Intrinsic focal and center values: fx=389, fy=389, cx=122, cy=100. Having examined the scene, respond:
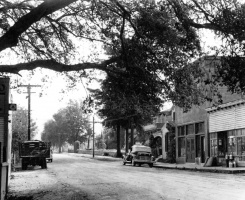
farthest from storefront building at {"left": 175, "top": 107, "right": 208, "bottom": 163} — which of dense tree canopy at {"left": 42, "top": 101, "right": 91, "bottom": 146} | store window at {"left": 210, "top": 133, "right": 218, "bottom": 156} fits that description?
dense tree canopy at {"left": 42, "top": 101, "right": 91, "bottom": 146}

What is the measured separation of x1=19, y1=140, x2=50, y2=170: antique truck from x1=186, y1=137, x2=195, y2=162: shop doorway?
14602 mm

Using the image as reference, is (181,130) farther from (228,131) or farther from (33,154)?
(33,154)

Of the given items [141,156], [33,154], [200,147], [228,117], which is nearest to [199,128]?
[200,147]

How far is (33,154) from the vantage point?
113 feet

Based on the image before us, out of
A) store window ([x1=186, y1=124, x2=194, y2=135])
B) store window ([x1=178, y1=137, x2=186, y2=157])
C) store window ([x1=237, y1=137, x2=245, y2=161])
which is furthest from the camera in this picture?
store window ([x1=178, y1=137, x2=186, y2=157])

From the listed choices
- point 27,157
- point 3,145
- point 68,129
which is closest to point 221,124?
point 27,157

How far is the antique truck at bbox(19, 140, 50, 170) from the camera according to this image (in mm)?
33844

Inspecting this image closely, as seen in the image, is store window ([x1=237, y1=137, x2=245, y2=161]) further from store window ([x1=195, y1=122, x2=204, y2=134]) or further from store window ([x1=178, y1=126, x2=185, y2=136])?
store window ([x1=178, y1=126, x2=185, y2=136])

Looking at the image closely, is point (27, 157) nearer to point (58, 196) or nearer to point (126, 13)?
point (58, 196)

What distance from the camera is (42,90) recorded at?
16516mm

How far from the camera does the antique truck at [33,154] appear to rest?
33.8 metres

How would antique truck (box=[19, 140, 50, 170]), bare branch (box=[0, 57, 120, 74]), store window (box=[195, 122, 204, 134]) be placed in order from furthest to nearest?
store window (box=[195, 122, 204, 134])
antique truck (box=[19, 140, 50, 170])
bare branch (box=[0, 57, 120, 74])

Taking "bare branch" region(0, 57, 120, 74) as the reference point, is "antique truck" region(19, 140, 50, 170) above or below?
below

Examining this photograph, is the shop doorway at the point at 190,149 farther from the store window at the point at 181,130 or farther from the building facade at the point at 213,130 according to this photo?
the store window at the point at 181,130
